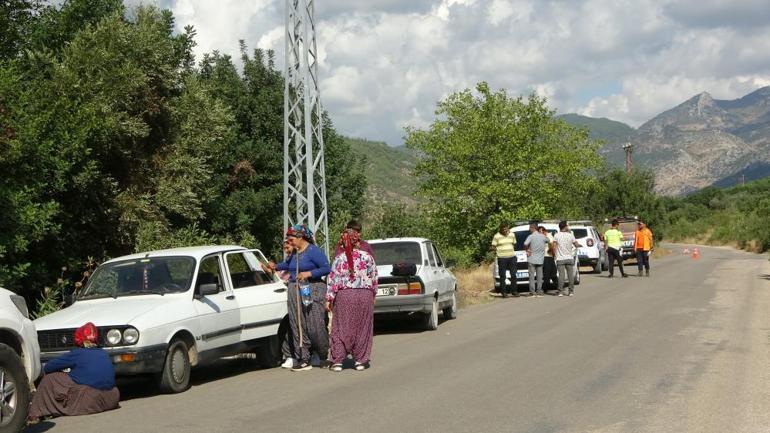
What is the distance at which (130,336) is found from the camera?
31.4 ft

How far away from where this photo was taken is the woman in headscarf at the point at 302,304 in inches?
456

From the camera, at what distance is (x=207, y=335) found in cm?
1066

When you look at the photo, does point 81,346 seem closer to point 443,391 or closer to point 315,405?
point 315,405

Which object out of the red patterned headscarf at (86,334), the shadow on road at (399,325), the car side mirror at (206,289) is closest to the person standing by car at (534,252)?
the shadow on road at (399,325)

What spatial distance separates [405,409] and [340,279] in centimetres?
328

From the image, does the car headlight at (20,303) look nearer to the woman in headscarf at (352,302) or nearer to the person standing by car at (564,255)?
the woman in headscarf at (352,302)

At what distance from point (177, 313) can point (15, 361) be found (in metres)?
2.59

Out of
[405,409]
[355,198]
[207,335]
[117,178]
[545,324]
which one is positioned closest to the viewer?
[405,409]

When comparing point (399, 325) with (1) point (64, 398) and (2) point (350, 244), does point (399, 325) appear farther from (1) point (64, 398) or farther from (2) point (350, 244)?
(1) point (64, 398)

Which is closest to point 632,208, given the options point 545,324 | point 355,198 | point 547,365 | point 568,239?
point 355,198

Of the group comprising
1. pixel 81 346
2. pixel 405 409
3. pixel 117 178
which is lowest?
pixel 405 409

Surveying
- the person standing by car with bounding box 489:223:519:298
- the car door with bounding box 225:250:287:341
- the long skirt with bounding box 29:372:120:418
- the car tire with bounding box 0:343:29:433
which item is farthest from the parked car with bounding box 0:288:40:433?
the person standing by car with bounding box 489:223:519:298

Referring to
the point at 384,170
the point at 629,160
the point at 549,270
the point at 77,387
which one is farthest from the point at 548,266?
A: the point at 384,170

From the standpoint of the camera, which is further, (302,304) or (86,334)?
(302,304)
